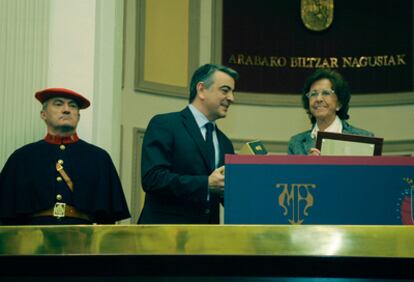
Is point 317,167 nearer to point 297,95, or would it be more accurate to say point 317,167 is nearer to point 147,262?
point 147,262

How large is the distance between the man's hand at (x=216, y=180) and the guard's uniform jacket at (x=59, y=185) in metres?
0.87

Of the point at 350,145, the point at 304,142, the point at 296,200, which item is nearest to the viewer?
the point at 296,200

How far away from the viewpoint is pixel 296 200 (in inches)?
113

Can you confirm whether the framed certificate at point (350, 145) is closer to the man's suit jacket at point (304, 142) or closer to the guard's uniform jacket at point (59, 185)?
the man's suit jacket at point (304, 142)

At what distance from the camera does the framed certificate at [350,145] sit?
3.44m

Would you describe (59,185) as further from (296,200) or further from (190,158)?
(296,200)

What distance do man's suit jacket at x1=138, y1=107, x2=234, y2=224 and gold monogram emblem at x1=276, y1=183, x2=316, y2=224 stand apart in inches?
37.8

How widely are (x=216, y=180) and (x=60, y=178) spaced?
41.3 inches

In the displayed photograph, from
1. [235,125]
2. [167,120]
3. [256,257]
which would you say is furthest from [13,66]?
[235,125]

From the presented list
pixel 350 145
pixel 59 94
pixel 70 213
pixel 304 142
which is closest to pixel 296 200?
pixel 350 145

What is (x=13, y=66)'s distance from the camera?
185 inches

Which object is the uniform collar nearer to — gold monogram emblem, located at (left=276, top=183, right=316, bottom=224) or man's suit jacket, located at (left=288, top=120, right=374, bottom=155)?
man's suit jacket, located at (left=288, top=120, right=374, bottom=155)

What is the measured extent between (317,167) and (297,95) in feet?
21.9

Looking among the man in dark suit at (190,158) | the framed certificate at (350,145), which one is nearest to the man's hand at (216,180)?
the man in dark suit at (190,158)
